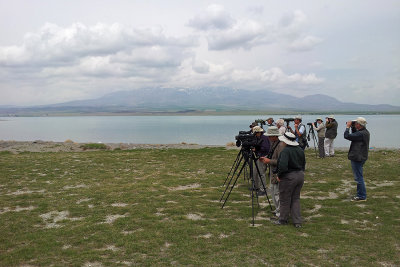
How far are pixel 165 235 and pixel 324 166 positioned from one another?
1079cm

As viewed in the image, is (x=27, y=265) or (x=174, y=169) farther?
(x=174, y=169)

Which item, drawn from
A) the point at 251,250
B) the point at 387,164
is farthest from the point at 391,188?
the point at 251,250

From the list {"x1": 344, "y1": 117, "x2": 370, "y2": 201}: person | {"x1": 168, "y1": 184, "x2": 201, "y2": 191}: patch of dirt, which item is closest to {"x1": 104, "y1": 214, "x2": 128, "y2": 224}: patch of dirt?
{"x1": 168, "y1": 184, "x2": 201, "y2": 191}: patch of dirt

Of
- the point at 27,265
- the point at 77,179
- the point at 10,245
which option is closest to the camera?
the point at 27,265

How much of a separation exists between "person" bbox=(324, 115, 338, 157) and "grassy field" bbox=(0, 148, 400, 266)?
14.2 feet

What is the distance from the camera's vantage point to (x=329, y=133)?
54.3 ft

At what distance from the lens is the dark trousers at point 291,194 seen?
646 cm

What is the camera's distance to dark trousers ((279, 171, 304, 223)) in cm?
646

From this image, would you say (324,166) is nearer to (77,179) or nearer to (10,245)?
(77,179)

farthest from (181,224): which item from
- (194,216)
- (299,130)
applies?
(299,130)

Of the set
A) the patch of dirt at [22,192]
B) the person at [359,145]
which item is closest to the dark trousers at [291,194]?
the person at [359,145]

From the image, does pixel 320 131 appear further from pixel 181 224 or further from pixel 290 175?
pixel 181 224

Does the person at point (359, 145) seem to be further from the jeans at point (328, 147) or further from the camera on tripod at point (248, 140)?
the jeans at point (328, 147)

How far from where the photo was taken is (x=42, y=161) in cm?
1628
